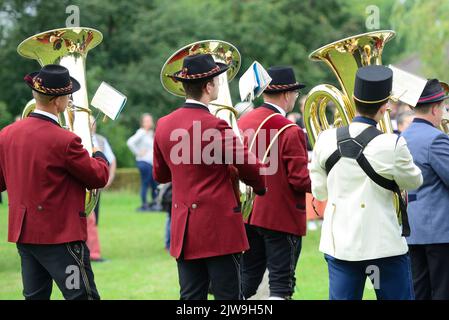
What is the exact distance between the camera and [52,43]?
228 inches

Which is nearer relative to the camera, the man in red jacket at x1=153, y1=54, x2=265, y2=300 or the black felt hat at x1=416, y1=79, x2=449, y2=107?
the man in red jacket at x1=153, y1=54, x2=265, y2=300

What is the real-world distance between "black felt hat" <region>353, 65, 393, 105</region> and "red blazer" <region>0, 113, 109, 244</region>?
162 centimetres

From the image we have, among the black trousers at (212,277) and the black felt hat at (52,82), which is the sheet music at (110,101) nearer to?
the black felt hat at (52,82)

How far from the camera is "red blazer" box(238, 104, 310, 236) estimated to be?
6.59 meters

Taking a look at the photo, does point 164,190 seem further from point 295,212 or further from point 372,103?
point 372,103

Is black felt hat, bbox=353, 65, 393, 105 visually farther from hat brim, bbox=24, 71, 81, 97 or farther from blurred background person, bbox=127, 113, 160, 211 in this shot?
blurred background person, bbox=127, 113, 160, 211

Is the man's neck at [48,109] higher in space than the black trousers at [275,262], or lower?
higher

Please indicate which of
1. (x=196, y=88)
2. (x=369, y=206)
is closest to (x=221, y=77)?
(x=196, y=88)

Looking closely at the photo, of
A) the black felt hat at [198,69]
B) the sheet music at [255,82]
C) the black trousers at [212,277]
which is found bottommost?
the black trousers at [212,277]

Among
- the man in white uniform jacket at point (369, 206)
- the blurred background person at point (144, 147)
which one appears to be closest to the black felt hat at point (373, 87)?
the man in white uniform jacket at point (369, 206)

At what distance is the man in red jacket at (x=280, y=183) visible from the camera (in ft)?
21.6

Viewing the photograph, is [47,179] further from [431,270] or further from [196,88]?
[431,270]

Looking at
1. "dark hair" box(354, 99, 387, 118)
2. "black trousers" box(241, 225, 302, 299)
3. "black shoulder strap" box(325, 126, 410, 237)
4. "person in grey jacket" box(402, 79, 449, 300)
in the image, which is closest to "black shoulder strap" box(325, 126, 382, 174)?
"black shoulder strap" box(325, 126, 410, 237)

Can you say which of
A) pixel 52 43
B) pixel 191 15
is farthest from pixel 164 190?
pixel 191 15
